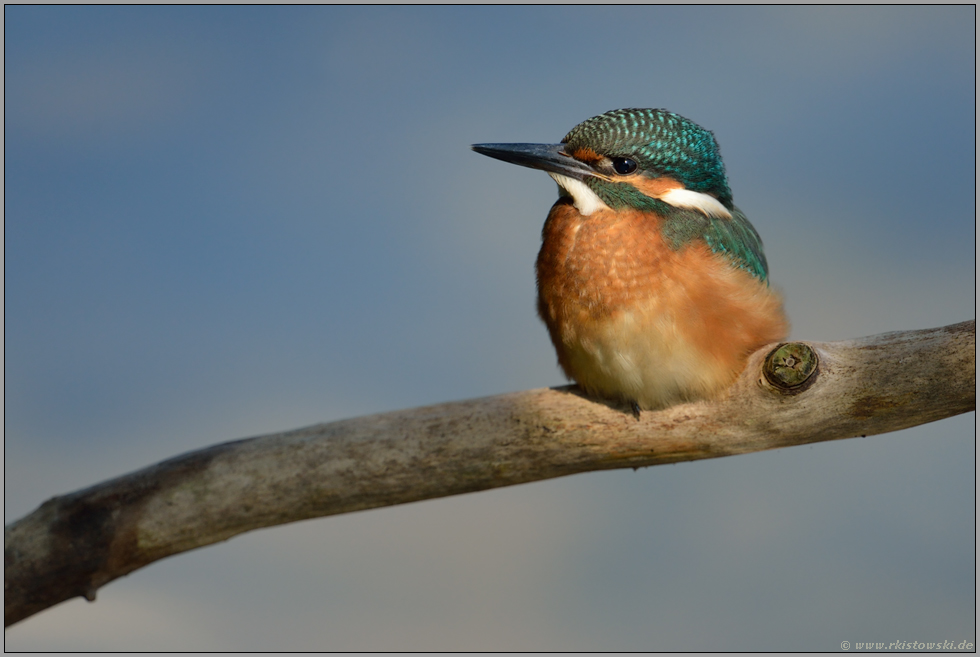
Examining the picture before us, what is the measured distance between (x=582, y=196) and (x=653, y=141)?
0.31 m

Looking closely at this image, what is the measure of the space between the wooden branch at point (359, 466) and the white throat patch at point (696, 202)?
54 cm

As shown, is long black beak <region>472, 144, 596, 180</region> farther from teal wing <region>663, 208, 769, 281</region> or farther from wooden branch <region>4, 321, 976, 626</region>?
wooden branch <region>4, 321, 976, 626</region>

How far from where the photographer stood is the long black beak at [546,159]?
247 centimetres

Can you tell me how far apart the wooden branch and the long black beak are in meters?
0.82

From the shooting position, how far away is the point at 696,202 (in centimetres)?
251

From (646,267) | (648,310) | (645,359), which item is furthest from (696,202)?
(645,359)

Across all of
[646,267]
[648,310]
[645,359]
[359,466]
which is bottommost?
[359,466]

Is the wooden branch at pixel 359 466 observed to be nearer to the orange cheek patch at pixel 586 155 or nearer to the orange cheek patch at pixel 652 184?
the orange cheek patch at pixel 652 184

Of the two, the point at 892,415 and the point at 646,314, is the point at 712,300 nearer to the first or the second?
the point at 646,314

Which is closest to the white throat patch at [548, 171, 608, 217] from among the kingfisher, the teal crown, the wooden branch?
the kingfisher

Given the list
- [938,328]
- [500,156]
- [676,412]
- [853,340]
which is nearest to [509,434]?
[676,412]

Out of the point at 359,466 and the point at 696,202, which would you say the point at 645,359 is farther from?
the point at 359,466

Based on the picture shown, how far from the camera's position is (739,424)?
2.39m

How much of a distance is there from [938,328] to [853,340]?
249 millimetres
